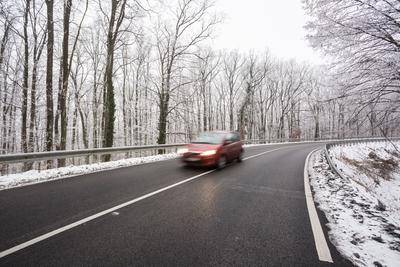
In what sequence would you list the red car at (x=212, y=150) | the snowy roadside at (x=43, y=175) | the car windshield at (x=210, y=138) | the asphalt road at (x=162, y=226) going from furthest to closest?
1. the car windshield at (x=210, y=138)
2. the red car at (x=212, y=150)
3. the snowy roadside at (x=43, y=175)
4. the asphalt road at (x=162, y=226)

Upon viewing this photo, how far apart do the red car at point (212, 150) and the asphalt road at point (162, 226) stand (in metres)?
2.50

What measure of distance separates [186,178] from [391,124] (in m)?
8.28

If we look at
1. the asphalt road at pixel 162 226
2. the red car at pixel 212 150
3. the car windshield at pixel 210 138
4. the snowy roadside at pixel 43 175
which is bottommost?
the asphalt road at pixel 162 226

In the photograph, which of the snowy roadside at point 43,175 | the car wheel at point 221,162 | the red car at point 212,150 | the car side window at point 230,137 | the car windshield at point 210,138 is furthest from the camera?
the car side window at point 230,137

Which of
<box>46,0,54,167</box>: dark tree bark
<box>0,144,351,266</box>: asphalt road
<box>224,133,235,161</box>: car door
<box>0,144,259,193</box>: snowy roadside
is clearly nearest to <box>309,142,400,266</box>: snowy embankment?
<box>0,144,351,266</box>: asphalt road

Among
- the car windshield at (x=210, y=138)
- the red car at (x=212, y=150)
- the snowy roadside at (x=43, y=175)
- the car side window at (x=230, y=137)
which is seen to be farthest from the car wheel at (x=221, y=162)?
→ the snowy roadside at (x=43, y=175)

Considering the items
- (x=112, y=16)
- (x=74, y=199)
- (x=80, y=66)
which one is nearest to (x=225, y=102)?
(x=80, y=66)

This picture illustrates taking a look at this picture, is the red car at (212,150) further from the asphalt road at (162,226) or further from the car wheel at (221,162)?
the asphalt road at (162,226)

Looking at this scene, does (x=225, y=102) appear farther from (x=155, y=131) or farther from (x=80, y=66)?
(x=80, y=66)

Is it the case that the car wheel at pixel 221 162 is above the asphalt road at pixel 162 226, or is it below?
above

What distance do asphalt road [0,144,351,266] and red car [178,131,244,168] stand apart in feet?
8.21

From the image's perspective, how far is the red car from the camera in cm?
859

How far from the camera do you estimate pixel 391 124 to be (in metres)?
7.77

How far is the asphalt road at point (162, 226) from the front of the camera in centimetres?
263
